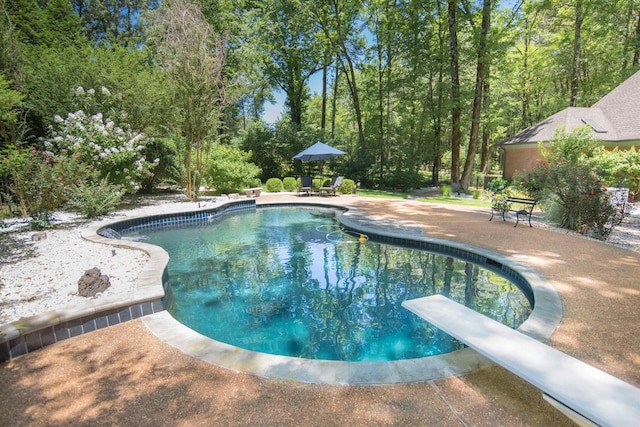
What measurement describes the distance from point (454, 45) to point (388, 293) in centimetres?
1468

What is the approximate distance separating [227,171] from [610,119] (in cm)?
1767

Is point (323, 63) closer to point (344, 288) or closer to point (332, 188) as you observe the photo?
point (332, 188)

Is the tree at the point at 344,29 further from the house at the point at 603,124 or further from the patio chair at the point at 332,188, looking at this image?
the house at the point at 603,124

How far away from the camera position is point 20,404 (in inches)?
93.4

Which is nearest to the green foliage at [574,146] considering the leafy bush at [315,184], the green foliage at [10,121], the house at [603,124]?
the house at [603,124]

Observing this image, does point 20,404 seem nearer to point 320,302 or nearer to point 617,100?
point 320,302

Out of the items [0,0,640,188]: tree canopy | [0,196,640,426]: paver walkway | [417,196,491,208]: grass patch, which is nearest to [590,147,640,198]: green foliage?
[417,196,491,208]: grass patch

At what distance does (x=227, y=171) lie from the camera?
14.3 meters

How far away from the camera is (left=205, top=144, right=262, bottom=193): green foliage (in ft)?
47.0

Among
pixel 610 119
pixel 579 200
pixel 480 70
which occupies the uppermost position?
pixel 480 70

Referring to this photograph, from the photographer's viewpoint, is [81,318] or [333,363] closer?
[333,363]

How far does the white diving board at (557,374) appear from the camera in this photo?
192 centimetres

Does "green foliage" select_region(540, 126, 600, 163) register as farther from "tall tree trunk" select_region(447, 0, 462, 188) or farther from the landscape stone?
the landscape stone

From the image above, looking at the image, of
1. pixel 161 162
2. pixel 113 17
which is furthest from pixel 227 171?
pixel 113 17
